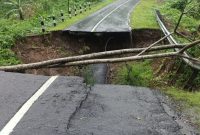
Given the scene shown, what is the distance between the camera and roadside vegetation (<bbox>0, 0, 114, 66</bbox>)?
17828mm

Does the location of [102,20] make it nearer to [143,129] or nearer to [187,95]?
[187,95]

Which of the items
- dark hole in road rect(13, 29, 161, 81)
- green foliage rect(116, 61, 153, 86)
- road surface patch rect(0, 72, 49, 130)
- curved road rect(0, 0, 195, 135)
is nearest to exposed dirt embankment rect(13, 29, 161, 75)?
dark hole in road rect(13, 29, 161, 81)

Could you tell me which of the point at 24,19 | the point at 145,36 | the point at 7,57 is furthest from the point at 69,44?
the point at 24,19

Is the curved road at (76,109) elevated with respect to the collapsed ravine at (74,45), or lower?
elevated

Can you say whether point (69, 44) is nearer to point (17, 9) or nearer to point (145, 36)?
point (145, 36)

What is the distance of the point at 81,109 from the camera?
273 inches

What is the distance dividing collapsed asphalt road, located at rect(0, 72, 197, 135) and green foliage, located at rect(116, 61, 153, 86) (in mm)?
4885

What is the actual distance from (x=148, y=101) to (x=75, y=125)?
232 centimetres

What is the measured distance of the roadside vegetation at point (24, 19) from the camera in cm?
1783

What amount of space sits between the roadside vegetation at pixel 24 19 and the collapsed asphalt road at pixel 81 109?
7761mm

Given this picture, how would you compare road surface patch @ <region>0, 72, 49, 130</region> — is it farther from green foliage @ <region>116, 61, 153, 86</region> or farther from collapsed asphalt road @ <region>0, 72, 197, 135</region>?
green foliage @ <region>116, 61, 153, 86</region>

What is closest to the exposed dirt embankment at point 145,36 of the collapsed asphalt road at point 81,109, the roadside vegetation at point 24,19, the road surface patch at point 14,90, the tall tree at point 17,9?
the roadside vegetation at point 24,19

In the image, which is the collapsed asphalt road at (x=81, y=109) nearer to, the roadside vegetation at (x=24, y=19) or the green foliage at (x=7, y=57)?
the green foliage at (x=7, y=57)

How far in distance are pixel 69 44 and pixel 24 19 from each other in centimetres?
916
